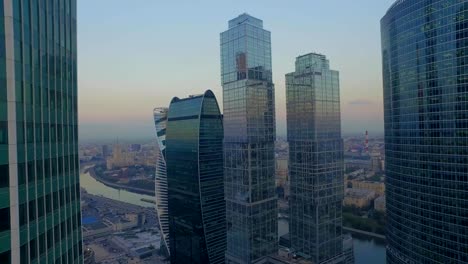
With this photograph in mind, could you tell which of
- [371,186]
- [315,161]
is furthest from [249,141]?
[371,186]

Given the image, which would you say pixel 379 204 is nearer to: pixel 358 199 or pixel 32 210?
pixel 358 199

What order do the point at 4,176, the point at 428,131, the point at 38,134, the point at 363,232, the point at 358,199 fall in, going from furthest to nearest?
the point at 358,199, the point at 363,232, the point at 428,131, the point at 38,134, the point at 4,176

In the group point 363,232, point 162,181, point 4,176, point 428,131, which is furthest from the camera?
point 363,232

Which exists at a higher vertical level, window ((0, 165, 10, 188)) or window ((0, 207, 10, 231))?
window ((0, 165, 10, 188))

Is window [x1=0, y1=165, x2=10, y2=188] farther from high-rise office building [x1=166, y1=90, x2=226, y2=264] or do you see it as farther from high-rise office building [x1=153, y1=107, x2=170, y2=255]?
high-rise office building [x1=153, y1=107, x2=170, y2=255]

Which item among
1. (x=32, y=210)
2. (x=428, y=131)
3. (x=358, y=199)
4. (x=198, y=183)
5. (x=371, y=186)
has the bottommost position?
(x=358, y=199)

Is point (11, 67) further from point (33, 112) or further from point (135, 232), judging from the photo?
point (135, 232)

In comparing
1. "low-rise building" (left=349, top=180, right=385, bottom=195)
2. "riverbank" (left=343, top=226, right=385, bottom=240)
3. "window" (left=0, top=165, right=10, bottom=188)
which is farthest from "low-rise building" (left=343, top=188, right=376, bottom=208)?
"window" (left=0, top=165, right=10, bottom=188)

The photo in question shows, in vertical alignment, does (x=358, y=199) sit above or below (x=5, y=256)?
below
